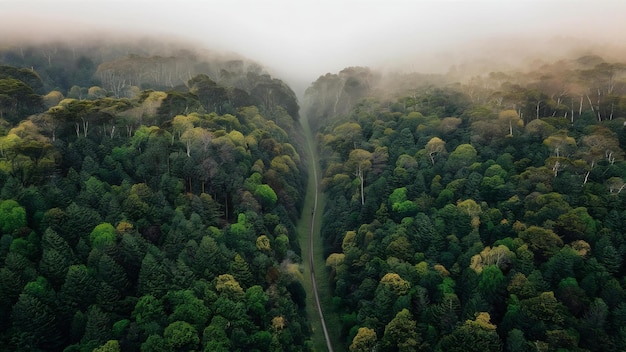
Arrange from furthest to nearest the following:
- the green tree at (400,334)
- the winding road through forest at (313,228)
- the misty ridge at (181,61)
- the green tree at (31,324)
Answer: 1. the misty ridge at (181,61)
2. the winding road through forest at (313,228)
3. the green tree at (400,334)
4. the green tree at (31,324)

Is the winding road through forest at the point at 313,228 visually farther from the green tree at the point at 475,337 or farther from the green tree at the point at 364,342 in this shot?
the green tree at the point at 475,337

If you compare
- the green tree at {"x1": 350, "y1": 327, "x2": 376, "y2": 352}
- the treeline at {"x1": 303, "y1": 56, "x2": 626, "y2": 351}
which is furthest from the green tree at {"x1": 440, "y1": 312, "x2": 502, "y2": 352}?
the green tree at {"x1": 350, "y1": 327, "x2": 376, "y2": 352}

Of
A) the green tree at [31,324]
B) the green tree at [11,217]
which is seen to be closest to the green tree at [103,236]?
the green tree at [11,217]

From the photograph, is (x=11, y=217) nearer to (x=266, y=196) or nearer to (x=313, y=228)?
(x=266, y=196)

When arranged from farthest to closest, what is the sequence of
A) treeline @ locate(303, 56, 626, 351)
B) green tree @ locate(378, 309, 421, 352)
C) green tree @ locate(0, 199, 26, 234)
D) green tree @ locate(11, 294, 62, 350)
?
green tree @ locate(378, 309, 421, 352) → green tree @ locate(0, 199, 26, 234) → treeline @ locate(303, 56, 626, 351) → green tree @ locate(11, 294, 62, 350)

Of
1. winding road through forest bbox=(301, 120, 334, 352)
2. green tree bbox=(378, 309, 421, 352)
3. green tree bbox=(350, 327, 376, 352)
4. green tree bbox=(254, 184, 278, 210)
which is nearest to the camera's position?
green tree bbox=(378, 309, 421, 352)

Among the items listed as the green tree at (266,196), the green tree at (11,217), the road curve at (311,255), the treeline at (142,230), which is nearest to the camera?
the treeline at (142,230)

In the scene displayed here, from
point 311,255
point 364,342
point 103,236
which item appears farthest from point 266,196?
point 364,342

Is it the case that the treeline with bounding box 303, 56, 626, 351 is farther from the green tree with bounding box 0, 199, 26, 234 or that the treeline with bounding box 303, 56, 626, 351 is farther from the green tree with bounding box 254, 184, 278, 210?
the green tree with bounding box 0, 199, 26, 234
